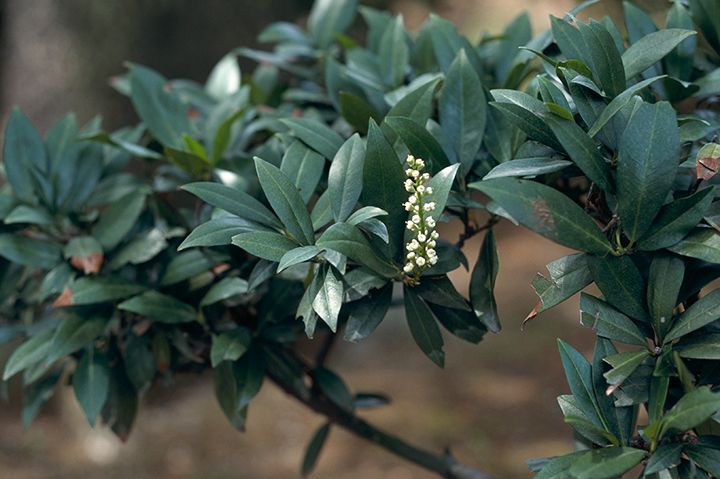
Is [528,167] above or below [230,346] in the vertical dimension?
above

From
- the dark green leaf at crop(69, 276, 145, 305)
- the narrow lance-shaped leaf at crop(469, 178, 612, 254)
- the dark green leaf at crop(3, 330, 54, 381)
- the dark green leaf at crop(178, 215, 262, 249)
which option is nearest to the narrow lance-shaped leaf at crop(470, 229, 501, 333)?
the narrow lance-shaped leaf at crop(469, 178, 612, 254)

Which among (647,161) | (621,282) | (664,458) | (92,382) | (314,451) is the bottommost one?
(314,451)

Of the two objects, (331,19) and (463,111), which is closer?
(463,111)

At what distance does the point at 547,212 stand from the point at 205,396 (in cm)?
244

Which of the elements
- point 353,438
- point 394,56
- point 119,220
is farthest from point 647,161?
point 353,438

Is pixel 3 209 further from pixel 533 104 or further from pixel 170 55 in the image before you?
pixel 170 55

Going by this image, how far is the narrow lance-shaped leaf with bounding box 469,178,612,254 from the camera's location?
2.30ft

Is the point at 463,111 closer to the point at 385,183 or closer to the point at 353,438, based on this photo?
the point at 385,183

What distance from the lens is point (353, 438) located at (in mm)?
2727

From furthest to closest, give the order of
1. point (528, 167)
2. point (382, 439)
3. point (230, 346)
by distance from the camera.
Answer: point (382, 439) < point (230, 346) < point (528, 167)

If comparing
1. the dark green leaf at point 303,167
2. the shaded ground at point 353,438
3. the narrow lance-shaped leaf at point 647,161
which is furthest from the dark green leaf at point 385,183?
the shaded ground at point 353,438

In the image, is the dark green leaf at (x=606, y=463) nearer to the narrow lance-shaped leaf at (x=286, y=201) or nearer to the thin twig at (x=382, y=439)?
the narrow lance-shaped leaf at (x=286, y=201)

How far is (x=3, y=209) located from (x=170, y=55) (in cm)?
161

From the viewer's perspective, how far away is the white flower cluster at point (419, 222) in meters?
0.78
